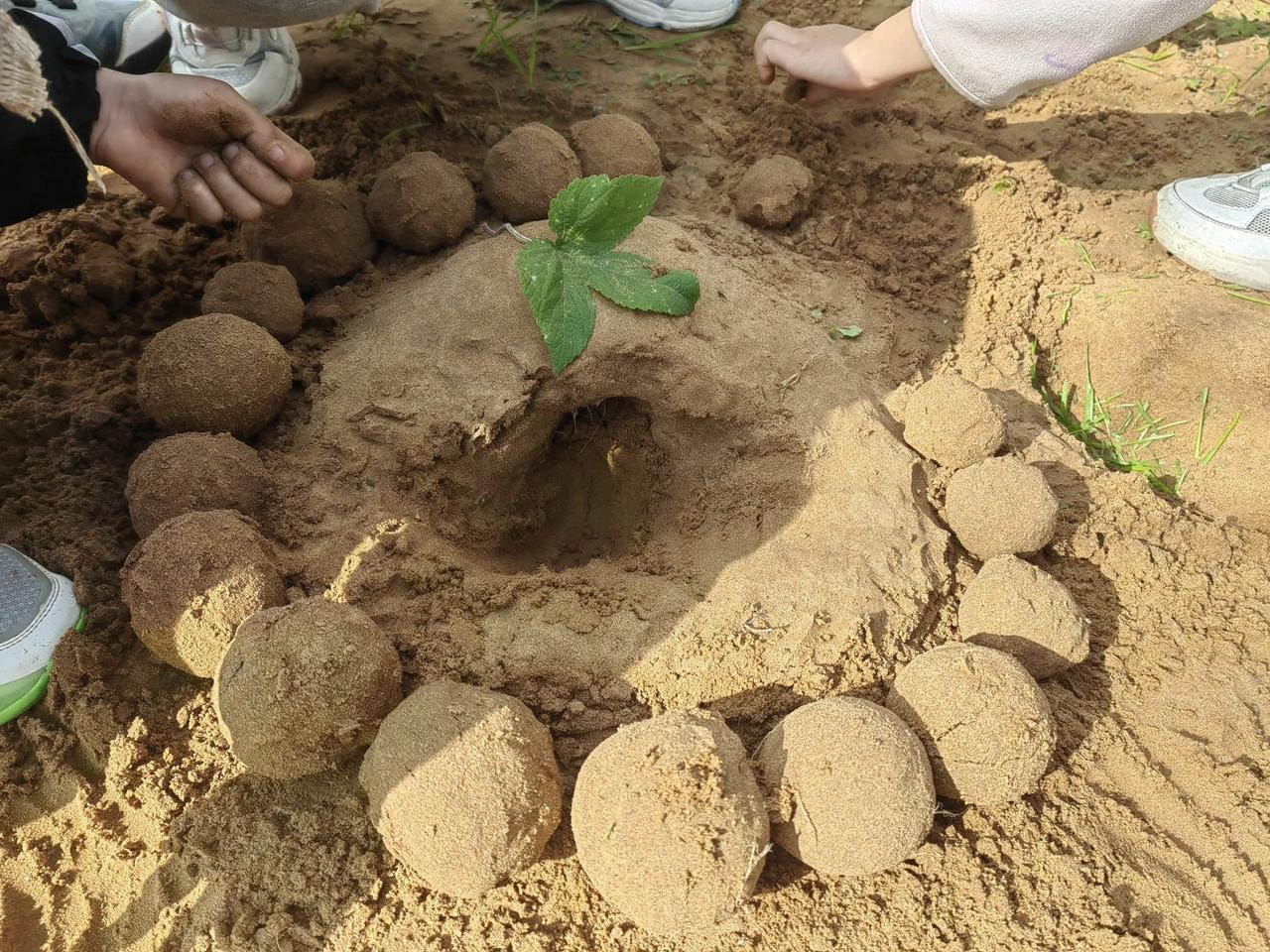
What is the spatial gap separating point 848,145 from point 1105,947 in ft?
9.35

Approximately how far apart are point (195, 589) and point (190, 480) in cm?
37

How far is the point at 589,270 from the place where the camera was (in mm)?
2500

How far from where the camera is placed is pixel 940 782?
72.1 inches

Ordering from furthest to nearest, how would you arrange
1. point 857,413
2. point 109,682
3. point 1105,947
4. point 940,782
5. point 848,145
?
point 848,145, point 857,413, point 109,682, point 940,782, point 1105,947

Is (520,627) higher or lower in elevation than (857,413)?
lower

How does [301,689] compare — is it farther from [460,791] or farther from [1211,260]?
[1211,260]

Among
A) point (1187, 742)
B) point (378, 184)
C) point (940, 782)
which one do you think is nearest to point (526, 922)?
point (940, 782)

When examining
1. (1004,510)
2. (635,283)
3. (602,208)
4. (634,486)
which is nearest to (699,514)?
(634,486)

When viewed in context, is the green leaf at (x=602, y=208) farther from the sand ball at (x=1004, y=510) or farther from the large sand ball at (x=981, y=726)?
the large sand ball at (x=981, y=726)

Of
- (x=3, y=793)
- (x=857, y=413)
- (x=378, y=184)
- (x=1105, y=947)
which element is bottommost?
(x=3, y=793)

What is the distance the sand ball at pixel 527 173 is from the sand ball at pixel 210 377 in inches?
37.7

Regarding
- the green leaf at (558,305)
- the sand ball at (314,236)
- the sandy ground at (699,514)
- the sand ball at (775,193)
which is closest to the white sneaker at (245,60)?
the sandy ground at (699,514)

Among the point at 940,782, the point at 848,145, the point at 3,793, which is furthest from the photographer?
the point at 848,145

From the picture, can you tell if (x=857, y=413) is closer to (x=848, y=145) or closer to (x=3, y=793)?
(x=848, y=145)
